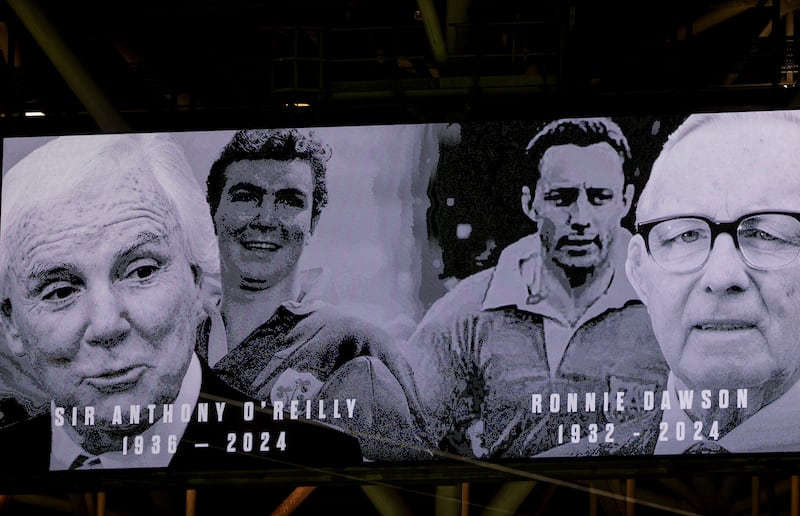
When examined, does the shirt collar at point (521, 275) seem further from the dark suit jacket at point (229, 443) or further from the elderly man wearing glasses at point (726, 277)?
the dark suit jacket at point (229, 443)

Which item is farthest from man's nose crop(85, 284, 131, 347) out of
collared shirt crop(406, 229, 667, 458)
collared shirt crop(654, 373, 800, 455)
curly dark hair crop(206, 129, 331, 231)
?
collared shirt crop(654, 373, 800, 455)

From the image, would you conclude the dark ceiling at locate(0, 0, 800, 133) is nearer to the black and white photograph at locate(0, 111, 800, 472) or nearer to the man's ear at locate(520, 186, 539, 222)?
the black and white photograph at locate(0, 111, 800, 472)

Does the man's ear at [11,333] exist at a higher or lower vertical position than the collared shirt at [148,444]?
higher

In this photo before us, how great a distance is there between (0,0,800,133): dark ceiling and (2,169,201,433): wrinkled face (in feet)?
2.79

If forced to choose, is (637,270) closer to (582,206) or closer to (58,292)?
(582,206)

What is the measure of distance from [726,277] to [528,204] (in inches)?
62.0

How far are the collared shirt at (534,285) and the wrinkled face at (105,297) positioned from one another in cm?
234

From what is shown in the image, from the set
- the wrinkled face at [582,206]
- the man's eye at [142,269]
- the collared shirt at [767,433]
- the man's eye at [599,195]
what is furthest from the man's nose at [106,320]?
the collared shirt at [767,433]

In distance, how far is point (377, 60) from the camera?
1111cm

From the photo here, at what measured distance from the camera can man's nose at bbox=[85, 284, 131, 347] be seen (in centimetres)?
1001

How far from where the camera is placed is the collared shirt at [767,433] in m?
9.47

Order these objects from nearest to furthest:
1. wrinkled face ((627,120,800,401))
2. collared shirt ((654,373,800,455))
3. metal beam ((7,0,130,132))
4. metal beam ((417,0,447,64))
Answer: collared shirt ((654,373,800,455)) < wrinkled face ((627,120,800,401)) < metal beam ((417,0,447,64)) < metal beam ((7,0,130,132))

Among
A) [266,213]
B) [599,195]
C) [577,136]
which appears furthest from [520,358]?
[266,213]

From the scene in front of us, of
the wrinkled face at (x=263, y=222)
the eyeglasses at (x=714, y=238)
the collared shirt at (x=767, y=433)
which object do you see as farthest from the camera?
the wrinkled face at (x=263, y=222)
